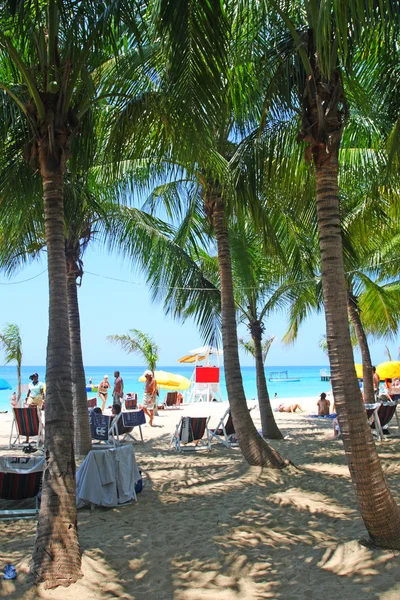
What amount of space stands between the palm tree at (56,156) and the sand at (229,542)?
0.36 meters

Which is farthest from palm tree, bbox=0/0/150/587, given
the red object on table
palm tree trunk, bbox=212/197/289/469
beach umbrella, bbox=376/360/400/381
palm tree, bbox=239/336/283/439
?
beach umbrella, bbox=376/360/400/381

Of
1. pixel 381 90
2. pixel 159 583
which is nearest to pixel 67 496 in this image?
pixel 159 583

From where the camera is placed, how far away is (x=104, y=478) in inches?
246

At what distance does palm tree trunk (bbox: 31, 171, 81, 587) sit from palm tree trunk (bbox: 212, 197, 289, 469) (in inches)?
152

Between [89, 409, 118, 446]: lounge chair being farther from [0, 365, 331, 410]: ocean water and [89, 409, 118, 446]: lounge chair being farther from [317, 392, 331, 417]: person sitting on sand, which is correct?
[0, 365, 331, 410]: ocean water

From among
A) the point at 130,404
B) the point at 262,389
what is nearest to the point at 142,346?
the point at 130,404

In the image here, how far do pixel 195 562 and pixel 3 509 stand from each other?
107 inches

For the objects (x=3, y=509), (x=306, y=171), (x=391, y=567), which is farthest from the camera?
(x=306, y=171)

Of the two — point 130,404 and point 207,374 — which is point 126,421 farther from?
point 207,374

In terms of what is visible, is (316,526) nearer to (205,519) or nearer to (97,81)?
(205,519)

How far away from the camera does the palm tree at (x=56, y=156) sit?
14.0ft

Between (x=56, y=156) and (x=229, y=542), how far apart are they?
149 inches

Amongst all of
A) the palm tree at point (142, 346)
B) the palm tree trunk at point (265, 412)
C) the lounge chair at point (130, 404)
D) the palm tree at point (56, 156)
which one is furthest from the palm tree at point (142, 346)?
the palm tree at point (56, 156)

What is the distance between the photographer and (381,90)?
6.53 meters
